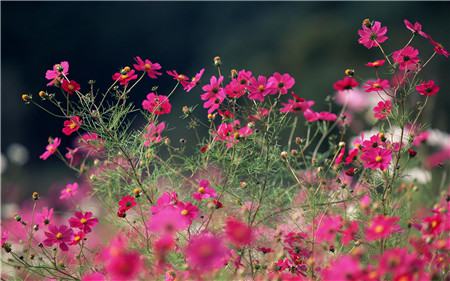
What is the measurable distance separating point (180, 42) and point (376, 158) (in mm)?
10629

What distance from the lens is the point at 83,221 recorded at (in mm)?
1644

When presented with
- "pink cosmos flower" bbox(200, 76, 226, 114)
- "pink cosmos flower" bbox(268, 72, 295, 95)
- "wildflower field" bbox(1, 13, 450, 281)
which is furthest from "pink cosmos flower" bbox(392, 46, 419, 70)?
"pink cosmos flower" bbox(200, 76, 226, 114)

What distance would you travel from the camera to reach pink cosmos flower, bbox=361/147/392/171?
1.55 m

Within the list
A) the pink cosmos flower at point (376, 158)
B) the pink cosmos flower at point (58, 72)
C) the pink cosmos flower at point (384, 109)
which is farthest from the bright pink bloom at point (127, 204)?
the pink cosmos flower at point (384, 109)

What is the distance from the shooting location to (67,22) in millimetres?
11469

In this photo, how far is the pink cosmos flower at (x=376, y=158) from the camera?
1.55 metres

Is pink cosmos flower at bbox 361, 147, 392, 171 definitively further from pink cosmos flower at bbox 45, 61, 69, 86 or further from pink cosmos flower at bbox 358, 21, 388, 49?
pink cosmos flower at bbox 45, 61, 69, 86

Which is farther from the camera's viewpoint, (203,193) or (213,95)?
(213,95)

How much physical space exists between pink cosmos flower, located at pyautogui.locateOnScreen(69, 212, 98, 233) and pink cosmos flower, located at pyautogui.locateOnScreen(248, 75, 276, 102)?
1.68ft

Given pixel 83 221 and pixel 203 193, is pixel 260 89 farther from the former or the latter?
pixel 83 221

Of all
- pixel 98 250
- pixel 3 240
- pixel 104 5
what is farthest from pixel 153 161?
pixel 104 5

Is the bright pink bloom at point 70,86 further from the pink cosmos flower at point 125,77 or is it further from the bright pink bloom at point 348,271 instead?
the bright pink bloom at point 348,271

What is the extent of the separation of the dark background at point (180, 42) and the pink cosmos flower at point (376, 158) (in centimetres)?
723

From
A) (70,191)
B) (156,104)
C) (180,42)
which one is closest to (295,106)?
(156,104)
